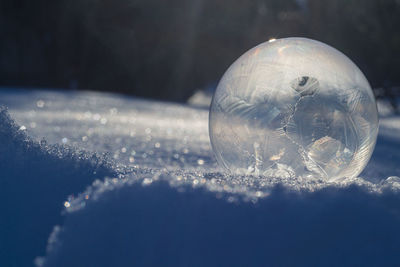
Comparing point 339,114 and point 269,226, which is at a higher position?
point 339,114

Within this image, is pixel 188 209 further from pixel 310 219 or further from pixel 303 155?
pixel 303 155

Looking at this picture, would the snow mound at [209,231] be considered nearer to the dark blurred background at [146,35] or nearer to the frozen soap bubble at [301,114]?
the frozen soap bubble at [301,114]

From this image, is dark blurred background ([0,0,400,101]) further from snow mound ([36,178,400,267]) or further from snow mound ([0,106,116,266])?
snow mound ([36,178,400,267])

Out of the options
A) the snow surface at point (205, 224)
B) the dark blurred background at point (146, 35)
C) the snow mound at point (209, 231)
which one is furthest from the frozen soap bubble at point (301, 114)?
the dark blurred background at point (146, 35)

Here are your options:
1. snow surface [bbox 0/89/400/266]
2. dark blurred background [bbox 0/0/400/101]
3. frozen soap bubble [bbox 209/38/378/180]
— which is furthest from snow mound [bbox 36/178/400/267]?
dark blurred background [bbox 0/0/400/101]

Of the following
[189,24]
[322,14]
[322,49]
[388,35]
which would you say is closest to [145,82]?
[189,24]
